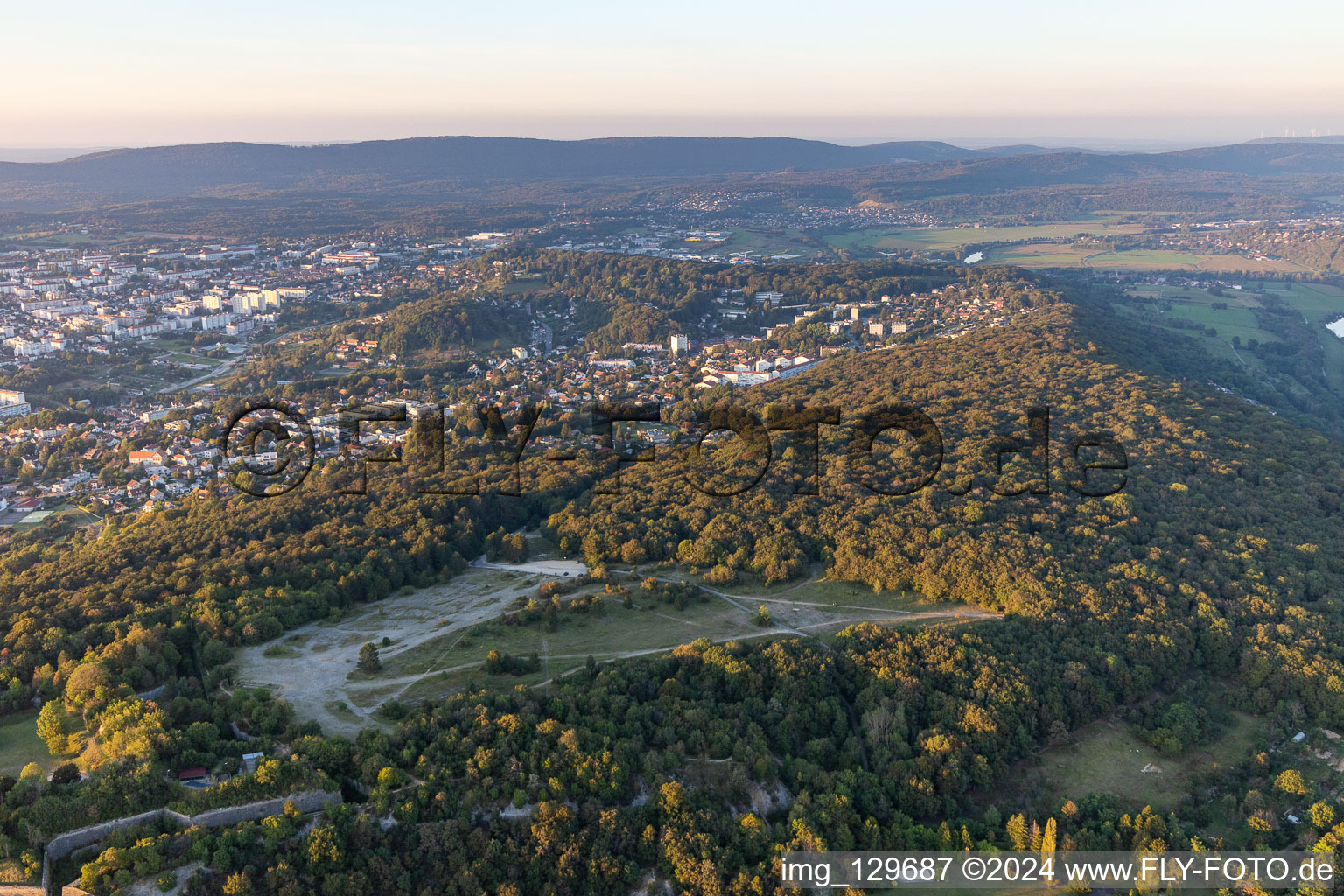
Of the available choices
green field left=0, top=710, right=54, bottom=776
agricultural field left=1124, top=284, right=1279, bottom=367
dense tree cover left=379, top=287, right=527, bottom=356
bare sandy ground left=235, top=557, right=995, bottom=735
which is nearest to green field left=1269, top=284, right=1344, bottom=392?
agricultural field left=1124, top=284, right=1279, bottom=367

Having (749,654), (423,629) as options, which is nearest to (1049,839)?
(749,654)

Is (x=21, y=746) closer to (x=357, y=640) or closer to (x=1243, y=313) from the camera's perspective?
(x=357, y=640)

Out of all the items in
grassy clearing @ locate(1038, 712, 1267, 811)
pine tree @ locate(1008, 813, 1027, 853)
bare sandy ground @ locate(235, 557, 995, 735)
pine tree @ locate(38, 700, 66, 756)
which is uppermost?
pine tree @ locate(38, 700, 66, 756)

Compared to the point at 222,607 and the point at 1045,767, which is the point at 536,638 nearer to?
the point at 222,607

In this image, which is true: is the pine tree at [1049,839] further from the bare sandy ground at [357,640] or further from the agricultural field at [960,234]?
the agricultural field at [960,234]

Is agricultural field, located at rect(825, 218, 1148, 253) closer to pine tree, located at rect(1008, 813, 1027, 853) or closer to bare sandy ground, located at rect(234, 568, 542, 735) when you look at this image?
bare sandy ground, located at rect(234, 568, 542, 735)

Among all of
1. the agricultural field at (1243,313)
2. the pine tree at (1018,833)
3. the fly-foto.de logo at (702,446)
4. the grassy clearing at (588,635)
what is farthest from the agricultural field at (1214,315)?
the pine tree at (1018,833)

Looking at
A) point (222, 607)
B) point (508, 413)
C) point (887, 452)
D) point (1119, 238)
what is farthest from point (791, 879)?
point (1119, 238)

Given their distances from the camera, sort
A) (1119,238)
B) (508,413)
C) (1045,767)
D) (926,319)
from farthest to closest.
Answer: (1119,238)
(926,319)
(508,413)
(1045,767)
